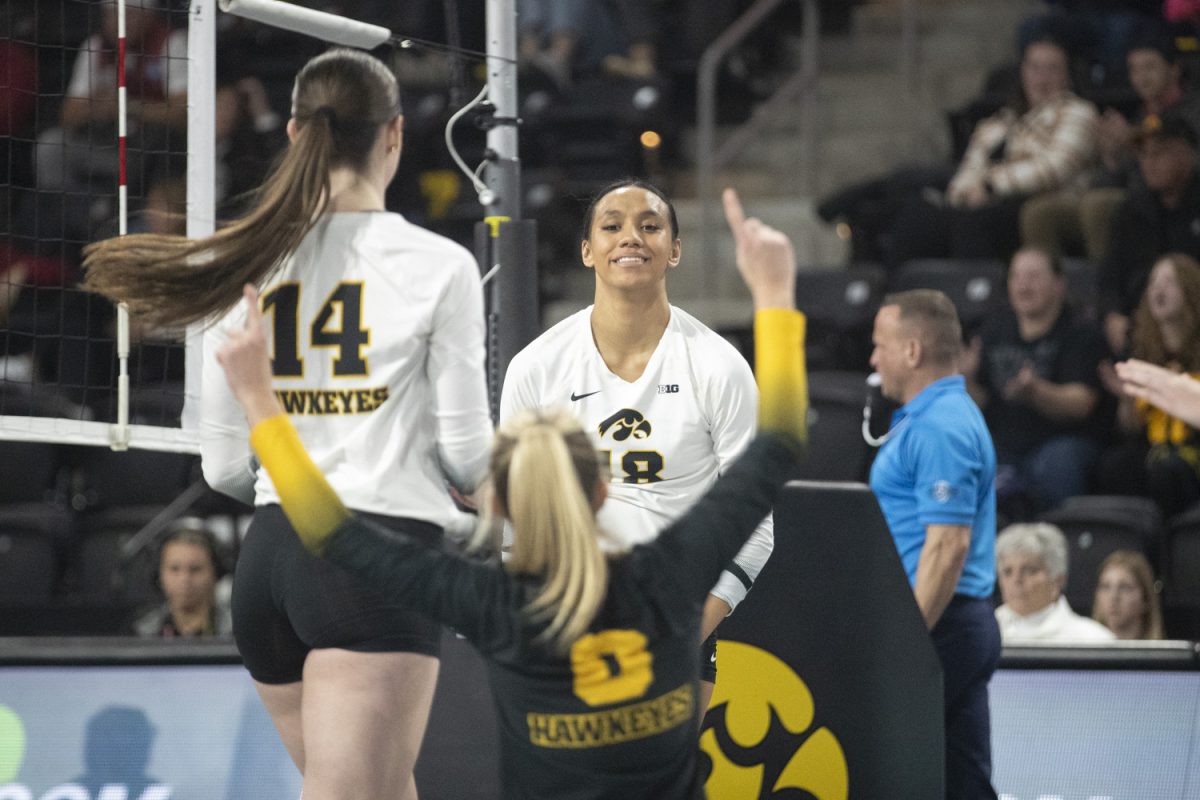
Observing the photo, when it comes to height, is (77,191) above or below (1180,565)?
above

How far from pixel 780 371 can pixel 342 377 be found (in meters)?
0.86

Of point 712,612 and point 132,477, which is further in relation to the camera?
point 132,477

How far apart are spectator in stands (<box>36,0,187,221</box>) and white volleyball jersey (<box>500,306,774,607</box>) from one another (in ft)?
19.9

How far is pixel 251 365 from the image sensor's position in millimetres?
3018

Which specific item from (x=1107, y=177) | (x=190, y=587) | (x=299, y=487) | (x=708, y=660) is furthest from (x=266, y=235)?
(x=1107, y=177)

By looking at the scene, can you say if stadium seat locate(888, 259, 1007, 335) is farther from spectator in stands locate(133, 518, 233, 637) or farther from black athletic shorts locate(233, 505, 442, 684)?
black athletic shorts locate(233, 505, 442, 684)

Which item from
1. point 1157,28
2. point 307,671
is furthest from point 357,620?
point 1157,28

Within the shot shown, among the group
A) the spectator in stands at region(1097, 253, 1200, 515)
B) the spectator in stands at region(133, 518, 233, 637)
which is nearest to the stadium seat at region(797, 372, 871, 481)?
the spectator in stands at region(1097, 253, 1200, 515)

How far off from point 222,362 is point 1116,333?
605 cm

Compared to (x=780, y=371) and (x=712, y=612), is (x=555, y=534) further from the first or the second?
(x=712, y=612)

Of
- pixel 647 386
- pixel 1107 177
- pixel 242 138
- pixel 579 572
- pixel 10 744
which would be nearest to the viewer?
pixel 579 572

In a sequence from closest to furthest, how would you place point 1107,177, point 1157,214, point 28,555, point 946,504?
point 946,504 → point 28,555 → point 1157,214 → point 1107,177

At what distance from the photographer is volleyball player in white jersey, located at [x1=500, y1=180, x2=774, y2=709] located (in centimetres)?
399

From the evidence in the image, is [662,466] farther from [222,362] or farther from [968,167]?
[968,167]
